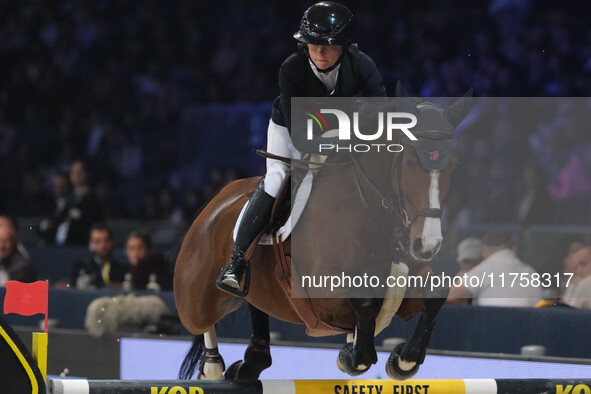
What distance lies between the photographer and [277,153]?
15.3 feet

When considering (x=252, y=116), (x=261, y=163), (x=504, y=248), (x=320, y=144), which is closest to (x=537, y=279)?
(x=504, y=248)

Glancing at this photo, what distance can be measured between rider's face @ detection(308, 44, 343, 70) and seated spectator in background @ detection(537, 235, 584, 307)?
235 cm

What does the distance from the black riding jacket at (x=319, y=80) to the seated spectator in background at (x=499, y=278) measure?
204 centimetres

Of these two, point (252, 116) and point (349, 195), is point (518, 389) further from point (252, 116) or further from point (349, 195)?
point (252, 116)

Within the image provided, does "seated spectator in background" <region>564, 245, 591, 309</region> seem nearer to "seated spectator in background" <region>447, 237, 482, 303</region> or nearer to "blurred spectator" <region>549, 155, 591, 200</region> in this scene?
"seated spectator in background" <region>447, 237, 482, 303</region>

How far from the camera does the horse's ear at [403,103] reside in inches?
163

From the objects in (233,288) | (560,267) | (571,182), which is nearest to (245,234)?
A: (233,288)

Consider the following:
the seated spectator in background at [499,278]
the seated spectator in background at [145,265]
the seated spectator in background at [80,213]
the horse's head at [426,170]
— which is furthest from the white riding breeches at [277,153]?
the seated spectator in background at [80,213]

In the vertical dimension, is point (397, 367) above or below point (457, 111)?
below

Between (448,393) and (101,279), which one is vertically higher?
(448,393)

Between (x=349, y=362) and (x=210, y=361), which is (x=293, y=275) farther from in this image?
(x=210, y=361)

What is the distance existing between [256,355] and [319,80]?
1654 millimetres

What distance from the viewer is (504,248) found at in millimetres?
6133

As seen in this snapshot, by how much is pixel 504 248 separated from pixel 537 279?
0.93 feet
